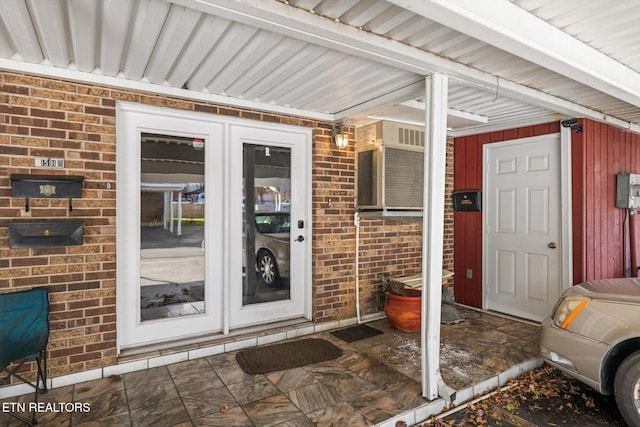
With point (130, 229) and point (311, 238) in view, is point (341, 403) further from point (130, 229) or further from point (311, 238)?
point (130, 229)

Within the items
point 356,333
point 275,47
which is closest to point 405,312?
point 356,333

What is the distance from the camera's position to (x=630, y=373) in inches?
93.7

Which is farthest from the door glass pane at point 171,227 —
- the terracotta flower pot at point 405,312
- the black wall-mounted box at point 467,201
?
the black wall-mounted box at point 467,201

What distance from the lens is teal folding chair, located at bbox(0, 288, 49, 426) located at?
2.53 metres

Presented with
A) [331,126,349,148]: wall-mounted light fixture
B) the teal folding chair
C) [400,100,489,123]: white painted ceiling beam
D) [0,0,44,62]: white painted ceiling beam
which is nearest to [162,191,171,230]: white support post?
the teal folding chair

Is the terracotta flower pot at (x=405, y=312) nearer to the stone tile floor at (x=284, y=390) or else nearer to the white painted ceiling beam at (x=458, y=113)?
the stone tile floor at (x=284, y=390)

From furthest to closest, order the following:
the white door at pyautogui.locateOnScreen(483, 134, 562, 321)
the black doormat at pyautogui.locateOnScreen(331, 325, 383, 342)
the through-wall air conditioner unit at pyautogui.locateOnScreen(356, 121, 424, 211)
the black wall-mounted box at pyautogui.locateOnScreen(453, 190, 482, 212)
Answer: the black wall-mounted box at pyautogui.locateOnScreen(453, 190, 482, 212) < the white door at pyautogui.locateOnScreen(483, 134, 562, 321) < the through-wall air conditioner unit at pyautogui.locateOnScreen(356, 121, 424, 211) < the black doormat at pyautogui.locateOnScreen(331, 325, 383, 342)

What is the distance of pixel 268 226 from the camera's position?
4055 millimetres

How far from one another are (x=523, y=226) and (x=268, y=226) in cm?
322

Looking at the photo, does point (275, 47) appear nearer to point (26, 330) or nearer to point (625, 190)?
point (26, 330)

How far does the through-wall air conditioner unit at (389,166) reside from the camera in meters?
4.07

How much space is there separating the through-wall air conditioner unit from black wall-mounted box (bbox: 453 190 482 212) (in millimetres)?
1187

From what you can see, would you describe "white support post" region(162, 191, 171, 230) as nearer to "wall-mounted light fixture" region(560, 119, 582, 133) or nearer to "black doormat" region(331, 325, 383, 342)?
"black doormat" region(331, 325, 383, 342)

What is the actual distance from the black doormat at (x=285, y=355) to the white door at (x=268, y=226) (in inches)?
17.1
